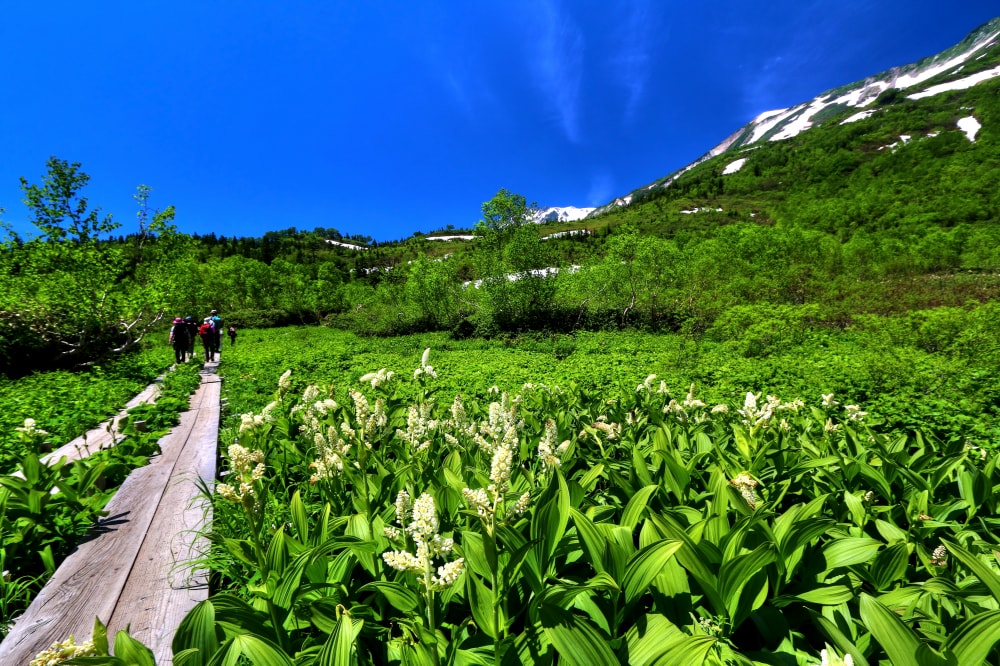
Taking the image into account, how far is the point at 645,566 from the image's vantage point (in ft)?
4.49

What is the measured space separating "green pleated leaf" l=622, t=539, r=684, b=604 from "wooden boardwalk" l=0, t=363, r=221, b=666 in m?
1.84

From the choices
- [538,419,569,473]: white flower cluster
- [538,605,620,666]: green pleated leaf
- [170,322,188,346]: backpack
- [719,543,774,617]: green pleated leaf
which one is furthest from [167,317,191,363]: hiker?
[719,543,774,617]: green pleated leaf

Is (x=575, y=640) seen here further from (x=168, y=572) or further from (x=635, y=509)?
(x=168, y=572)

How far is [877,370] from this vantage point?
814cm

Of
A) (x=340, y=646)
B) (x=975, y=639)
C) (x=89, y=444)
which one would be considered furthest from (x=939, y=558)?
(x=89, y=444)

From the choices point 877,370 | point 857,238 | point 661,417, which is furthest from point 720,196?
point 661,417

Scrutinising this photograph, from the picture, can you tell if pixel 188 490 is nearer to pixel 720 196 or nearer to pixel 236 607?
pixel 236 607

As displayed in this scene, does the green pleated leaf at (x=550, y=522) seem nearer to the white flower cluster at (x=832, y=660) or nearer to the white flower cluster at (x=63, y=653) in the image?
the white flower cluster at (x=832, y=660)

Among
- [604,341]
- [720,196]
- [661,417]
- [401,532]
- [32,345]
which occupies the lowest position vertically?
[604,341]

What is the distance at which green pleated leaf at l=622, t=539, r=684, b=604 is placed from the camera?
135 cm

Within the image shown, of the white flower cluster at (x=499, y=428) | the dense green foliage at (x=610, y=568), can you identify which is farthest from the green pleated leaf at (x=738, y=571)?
the white flower cluster at (x=499, y=428)

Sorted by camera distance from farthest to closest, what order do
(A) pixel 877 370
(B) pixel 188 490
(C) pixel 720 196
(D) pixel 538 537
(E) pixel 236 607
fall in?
(C) pixel 720 196 < (A) pixel 877 370 < (B) pixel 188 490 < (D) pixel 538 537 < (E) pixel 236 607

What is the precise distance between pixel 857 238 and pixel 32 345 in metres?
36.5

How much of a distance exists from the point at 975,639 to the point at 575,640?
1.06 meters
